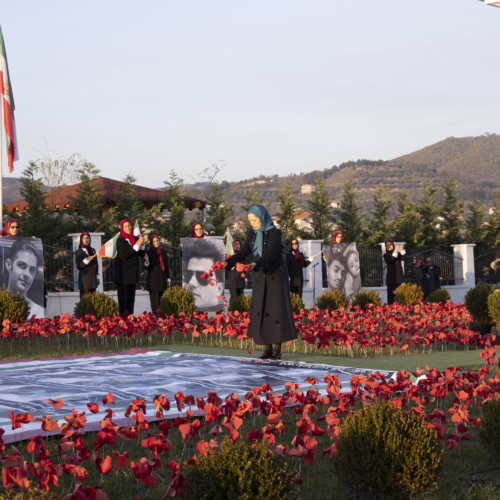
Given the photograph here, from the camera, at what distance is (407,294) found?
64.4 ft

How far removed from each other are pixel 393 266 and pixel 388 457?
16717mm

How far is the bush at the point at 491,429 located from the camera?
4527 mm

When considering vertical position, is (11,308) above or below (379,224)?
below

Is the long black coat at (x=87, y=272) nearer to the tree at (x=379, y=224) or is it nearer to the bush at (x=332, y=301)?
the bush at (x=332, y=301)

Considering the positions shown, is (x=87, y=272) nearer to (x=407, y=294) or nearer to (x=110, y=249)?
(x=110, y=249)

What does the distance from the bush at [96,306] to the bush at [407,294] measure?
821cm

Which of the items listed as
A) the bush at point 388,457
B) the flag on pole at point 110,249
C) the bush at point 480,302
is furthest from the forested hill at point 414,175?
the bush at point 388,457

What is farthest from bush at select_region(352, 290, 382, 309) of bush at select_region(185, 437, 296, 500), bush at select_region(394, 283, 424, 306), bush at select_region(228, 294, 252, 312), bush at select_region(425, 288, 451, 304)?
bush at select_region(185, 437, 296, 500)

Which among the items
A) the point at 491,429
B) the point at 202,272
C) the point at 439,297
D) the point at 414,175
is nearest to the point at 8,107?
the point at 202,272

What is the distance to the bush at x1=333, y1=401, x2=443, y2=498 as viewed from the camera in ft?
12.8

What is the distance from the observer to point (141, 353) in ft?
36.5

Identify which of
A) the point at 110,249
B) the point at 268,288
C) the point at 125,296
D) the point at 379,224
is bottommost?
the point at 125,296

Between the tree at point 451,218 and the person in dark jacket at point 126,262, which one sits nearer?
the person in dark jacket at point 126,262

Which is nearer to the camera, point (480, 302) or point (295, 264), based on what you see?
point (480, 302)
